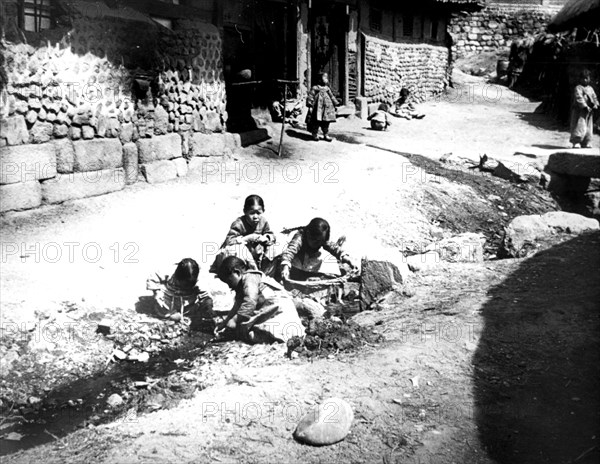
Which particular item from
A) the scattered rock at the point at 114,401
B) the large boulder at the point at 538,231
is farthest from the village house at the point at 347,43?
the scattered rock at the point at 114,401

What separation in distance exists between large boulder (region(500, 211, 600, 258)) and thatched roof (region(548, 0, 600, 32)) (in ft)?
27.4

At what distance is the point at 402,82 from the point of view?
19.5 meters

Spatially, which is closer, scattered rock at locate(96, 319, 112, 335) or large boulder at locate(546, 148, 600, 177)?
scattered rock at locate(96, 319, 112, 335)

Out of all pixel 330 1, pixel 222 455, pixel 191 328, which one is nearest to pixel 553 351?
pixel 222 455

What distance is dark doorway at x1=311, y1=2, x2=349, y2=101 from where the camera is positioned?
51.8 ft

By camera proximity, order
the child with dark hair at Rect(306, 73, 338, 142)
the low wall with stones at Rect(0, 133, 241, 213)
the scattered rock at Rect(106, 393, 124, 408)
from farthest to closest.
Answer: the child with dark hair at Rect(306, 73, 338, 142) → the low wall with stones at Rect(0, 133, 241, 213) → the scattered rock at Rect(106, 393, 124, 408)

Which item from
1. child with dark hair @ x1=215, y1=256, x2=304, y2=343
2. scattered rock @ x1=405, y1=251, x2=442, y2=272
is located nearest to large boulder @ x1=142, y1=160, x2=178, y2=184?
child with dark hair @ x1=215, y1=256, x2=304, y2=343

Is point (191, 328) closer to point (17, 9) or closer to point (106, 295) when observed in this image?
point (106, 295)

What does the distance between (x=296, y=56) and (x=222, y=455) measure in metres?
12.1

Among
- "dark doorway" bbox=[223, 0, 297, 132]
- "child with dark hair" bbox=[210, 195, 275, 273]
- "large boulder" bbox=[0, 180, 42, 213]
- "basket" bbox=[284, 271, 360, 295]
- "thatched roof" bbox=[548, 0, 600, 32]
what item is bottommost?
"basket" bbox=[284, 271, 360, 295]

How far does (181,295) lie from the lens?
628 cm

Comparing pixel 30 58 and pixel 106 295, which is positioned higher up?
pixel 30 58

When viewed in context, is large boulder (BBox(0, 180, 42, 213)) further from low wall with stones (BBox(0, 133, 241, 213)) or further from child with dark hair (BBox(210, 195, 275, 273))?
child with dark hair (BBox(210, 195, 275, 273))

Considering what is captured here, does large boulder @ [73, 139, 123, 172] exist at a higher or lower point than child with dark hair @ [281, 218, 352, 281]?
higher
